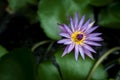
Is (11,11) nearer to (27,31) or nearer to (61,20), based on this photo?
(27,31)

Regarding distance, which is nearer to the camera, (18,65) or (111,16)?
(18,65)

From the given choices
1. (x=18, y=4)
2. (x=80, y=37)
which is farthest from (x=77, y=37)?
(x=18, y=4)

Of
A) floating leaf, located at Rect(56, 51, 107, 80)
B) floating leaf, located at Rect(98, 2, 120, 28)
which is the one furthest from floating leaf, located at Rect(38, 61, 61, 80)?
floating leaf, located at Rect(98, 2, 120, 28)

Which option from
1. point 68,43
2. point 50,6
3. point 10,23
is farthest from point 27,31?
point 68,43

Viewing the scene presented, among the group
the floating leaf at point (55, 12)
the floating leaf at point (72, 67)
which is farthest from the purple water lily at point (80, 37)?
the floating leaf at point (55, 12)

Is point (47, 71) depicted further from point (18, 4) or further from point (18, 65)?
point (18, 4)

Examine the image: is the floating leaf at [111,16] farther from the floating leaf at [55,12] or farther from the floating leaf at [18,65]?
the floating leaf at [18,65]
